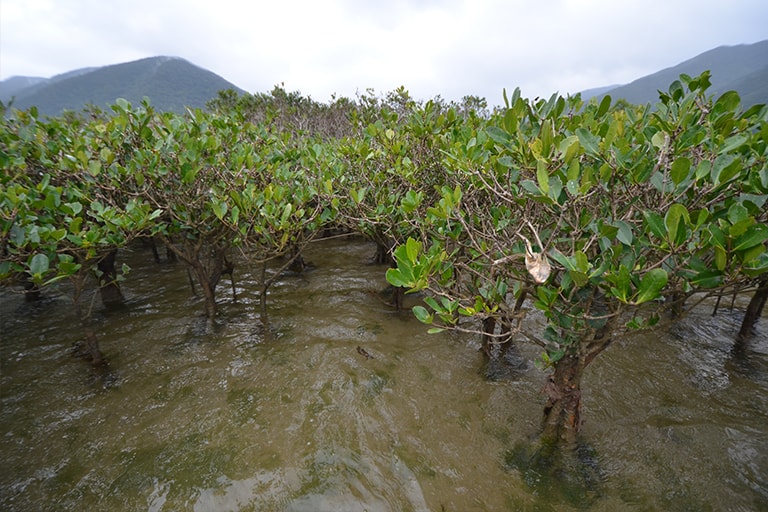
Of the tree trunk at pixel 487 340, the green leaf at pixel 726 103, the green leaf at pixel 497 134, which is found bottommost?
the tree trunk at pixel 487 340

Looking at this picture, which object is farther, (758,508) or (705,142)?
(758,508)

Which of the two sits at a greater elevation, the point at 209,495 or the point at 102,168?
the point at 102,168

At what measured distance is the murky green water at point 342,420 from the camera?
108 inches

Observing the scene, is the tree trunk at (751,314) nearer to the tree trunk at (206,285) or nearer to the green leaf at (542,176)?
the green leaf at (542,176)

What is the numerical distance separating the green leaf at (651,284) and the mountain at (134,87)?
271 feet

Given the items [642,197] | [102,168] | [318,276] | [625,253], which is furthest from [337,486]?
[318,276]

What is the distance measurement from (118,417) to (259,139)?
4.28 m

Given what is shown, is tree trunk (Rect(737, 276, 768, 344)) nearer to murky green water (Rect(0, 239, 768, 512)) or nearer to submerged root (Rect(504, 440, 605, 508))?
murky green water (Rect(0, 239, 768, 512))

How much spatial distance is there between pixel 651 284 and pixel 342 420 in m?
2.97

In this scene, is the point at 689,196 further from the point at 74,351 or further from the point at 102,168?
the point at 74,351

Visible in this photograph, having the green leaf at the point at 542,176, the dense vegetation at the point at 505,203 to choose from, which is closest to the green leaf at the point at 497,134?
the dense vegetation at the point at 505,203

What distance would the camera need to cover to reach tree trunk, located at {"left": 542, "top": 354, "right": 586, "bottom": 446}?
2881mm

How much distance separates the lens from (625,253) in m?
2.08

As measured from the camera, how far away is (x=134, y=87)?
79.1 meters
